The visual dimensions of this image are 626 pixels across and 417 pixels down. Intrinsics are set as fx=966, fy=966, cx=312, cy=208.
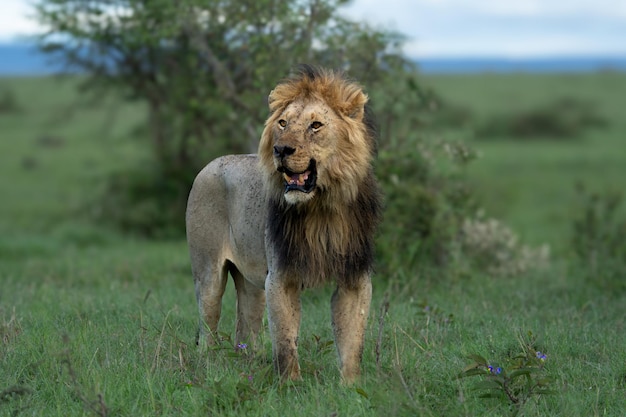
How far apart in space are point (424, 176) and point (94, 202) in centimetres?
791

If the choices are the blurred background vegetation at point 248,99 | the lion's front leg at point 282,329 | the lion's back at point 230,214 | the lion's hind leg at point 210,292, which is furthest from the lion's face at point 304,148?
the blurred background vegetation at point 248,99

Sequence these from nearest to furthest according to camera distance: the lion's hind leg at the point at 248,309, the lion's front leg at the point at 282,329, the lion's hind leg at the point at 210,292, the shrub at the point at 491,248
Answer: the lion's front leg at the point at 282,329
the lion's hind leg at the point at 210,292
the lion's hind leg at the point at 248,309
the shrub at the point at 491,248

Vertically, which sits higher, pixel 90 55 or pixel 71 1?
pixel 71 1

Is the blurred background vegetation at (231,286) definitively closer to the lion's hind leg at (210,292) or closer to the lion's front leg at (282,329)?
the lion's front leg at (282,329)

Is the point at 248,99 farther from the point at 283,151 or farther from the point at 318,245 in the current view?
the point at 283,151

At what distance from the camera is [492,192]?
17.5 m

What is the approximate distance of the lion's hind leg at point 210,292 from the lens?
5688mm

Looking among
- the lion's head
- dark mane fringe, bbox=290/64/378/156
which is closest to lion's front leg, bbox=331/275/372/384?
the lion's head

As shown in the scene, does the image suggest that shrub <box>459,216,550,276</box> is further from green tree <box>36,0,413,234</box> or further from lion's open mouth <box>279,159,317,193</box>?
→ lion's open mouth <box>279,159,317,193</box>

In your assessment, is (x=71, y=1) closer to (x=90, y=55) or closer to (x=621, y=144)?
(x=90, y=55)

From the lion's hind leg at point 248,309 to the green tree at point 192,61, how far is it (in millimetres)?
2546

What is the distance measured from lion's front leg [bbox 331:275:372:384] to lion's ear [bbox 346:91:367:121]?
0.85m

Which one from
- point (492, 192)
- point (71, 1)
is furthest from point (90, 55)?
point (492, 192)

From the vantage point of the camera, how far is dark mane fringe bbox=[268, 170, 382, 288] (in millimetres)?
4871
